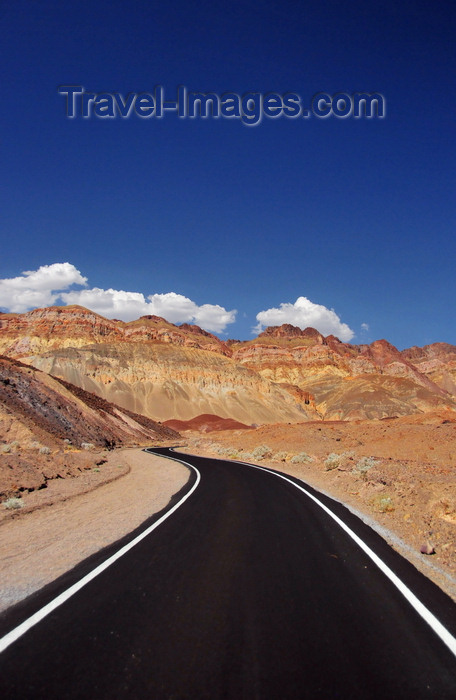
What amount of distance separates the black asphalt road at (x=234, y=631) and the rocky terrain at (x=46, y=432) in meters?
8.61

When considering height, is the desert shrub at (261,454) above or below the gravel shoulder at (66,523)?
below

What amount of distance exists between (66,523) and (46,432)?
75.8 feet

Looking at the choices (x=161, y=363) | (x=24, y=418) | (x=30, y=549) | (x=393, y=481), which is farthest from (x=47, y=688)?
(x=161, y=363)

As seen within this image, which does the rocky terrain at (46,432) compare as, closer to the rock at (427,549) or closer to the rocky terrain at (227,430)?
the rocky terrain at (227,430)

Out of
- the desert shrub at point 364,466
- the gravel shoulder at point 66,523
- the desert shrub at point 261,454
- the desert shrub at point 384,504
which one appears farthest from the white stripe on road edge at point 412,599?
the desert shrub at point 261,454

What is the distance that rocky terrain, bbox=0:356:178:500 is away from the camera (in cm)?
1487

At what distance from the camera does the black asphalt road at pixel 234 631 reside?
3123 millimetres

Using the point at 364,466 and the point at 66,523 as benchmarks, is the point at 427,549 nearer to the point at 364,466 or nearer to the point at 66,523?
the point at 66,523

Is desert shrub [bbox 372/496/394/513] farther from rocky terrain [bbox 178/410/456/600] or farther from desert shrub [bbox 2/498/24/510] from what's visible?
desert shrub [bbox 2/498/24/510]

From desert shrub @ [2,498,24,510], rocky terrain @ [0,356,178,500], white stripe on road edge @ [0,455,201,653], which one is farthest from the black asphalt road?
rocky terrain @ [0,356,178,500]

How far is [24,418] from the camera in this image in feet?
95.1

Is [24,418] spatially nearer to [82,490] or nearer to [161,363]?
[82,490]

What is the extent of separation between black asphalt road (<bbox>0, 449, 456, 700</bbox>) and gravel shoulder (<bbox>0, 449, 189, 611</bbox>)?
0.50m

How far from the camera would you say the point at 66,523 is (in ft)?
28.7
